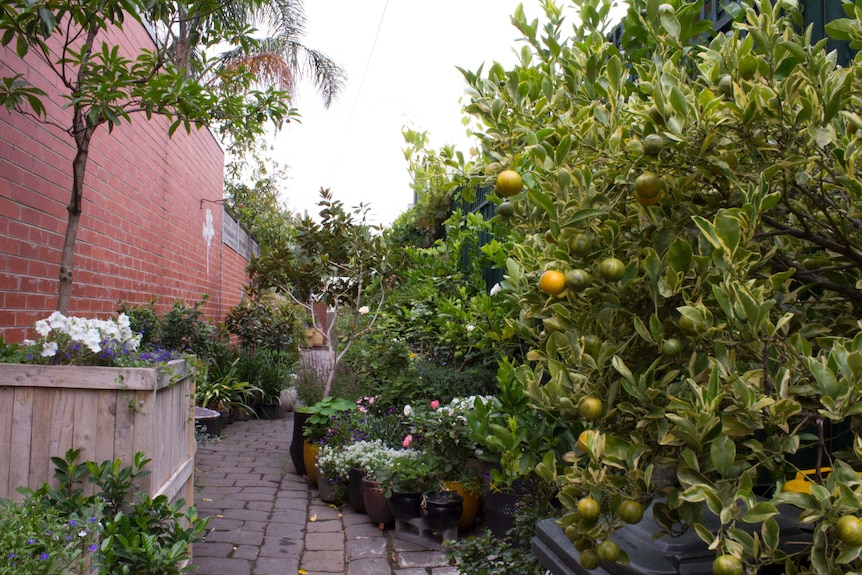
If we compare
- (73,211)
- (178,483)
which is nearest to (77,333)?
(178,483)

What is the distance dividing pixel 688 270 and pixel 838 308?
0.54 metres

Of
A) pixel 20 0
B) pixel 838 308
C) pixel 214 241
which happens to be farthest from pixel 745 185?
pixel 214 241

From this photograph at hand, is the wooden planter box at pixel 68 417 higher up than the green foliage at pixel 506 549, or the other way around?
the wooden planter box at pixel 68 417

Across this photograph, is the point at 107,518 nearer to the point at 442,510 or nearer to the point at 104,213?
the point at 442,510

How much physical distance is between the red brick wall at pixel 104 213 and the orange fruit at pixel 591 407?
341 centimetres

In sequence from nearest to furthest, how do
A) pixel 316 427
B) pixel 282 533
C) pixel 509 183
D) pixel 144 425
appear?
1. pixel 509 183
2. pixel 144 425
3. pixel 282 533
4. pixel 316 427

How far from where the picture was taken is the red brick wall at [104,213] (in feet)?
11.6

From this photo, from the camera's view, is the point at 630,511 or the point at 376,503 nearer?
the point at 630,511

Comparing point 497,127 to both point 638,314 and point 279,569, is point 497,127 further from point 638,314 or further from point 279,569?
point 279,569

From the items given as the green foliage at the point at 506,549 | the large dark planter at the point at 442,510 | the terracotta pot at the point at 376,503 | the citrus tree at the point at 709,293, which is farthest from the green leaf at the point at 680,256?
the terracotta pot at the point at 376,503

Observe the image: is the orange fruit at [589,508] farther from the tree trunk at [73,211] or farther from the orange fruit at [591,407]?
the tree trunk at [73,211]

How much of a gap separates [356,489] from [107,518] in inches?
90.6

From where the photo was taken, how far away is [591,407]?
46.9 inches

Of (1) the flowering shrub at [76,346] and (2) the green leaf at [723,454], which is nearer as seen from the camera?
(2) the green leaf at [723,454]
